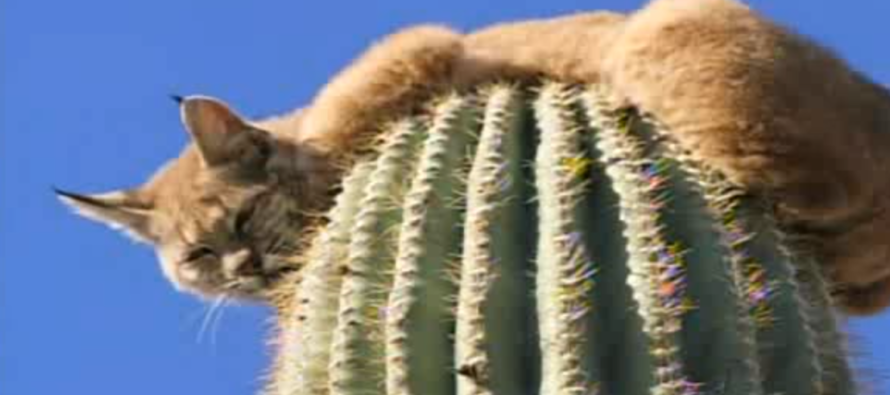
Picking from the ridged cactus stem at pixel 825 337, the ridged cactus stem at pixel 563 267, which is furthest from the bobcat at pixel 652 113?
the ridged cactus stem at pixel 563 267

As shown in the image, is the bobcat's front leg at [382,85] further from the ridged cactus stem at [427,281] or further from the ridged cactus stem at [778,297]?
the ridged cactus stem at [778,297]

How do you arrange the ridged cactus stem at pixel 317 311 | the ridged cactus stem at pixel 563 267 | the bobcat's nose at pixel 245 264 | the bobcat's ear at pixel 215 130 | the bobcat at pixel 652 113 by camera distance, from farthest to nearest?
the bobcat's nose at pixel 245 264, the bobcat's ear at pixel 215 130, the bobcat at pixel 652 113, the ridged cactus stem at pixel 317 311, the ridged cactus stem at pixel 563 267

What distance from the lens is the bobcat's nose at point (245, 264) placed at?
5109mm

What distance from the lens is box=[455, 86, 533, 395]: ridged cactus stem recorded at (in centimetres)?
334

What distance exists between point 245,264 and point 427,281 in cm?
171

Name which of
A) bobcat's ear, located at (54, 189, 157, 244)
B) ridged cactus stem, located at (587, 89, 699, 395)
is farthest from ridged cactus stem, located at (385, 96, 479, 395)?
bobcat's ear, located at (54, 189, 157, 244)

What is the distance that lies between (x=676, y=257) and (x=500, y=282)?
0.31 meters

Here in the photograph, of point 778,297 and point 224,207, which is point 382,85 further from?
point 778,297

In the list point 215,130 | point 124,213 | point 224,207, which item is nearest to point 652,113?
point 215,130

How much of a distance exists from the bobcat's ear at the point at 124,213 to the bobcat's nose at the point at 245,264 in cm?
66

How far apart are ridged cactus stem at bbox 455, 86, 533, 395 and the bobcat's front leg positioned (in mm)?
505

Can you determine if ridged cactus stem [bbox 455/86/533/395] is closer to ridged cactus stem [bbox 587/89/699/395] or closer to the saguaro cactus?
the saguaro cactus

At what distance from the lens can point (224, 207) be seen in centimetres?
524

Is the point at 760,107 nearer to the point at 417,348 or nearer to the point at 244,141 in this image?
the point at 417,348
